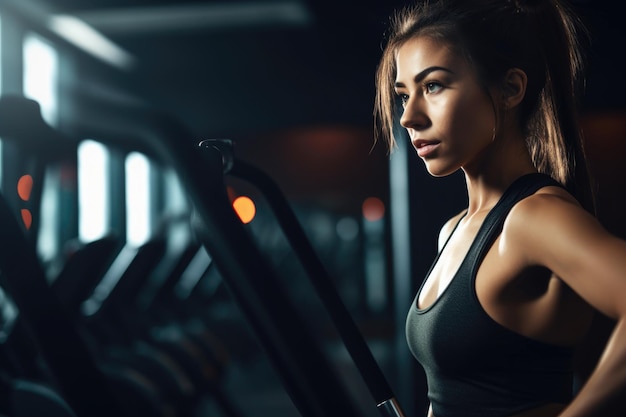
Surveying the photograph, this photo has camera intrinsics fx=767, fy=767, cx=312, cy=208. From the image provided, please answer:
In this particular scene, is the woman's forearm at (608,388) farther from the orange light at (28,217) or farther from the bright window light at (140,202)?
the bright window light at (140,202)

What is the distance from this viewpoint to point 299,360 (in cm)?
78

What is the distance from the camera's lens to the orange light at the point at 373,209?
35.0ft

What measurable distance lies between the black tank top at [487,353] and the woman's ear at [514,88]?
11 cm

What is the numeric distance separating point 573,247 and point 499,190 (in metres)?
0.28

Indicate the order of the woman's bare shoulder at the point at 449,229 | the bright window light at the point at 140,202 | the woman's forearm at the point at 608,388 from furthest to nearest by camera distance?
the bright window light at the point at 140,202 < the woman's bare shoulder at the point at 449,229 < the woman's forearm at the point at 608,388

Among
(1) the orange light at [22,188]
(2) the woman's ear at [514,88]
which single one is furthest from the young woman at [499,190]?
(1) the orange light at [22,188]

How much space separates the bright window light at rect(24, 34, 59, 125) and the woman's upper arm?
16.4ft

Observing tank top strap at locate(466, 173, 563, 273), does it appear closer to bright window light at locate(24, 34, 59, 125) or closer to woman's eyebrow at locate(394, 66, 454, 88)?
woman's eyebrow at locate(394, 66, 454, 88)

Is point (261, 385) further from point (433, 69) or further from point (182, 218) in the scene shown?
point (433, 69)

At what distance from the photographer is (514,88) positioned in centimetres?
98

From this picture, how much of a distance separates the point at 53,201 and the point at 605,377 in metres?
6.24

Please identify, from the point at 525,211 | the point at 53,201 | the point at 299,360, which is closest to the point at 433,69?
the point at 525,211

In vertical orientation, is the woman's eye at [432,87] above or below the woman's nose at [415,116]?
above

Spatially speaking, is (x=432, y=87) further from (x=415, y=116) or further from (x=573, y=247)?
(x=573, y=247)
